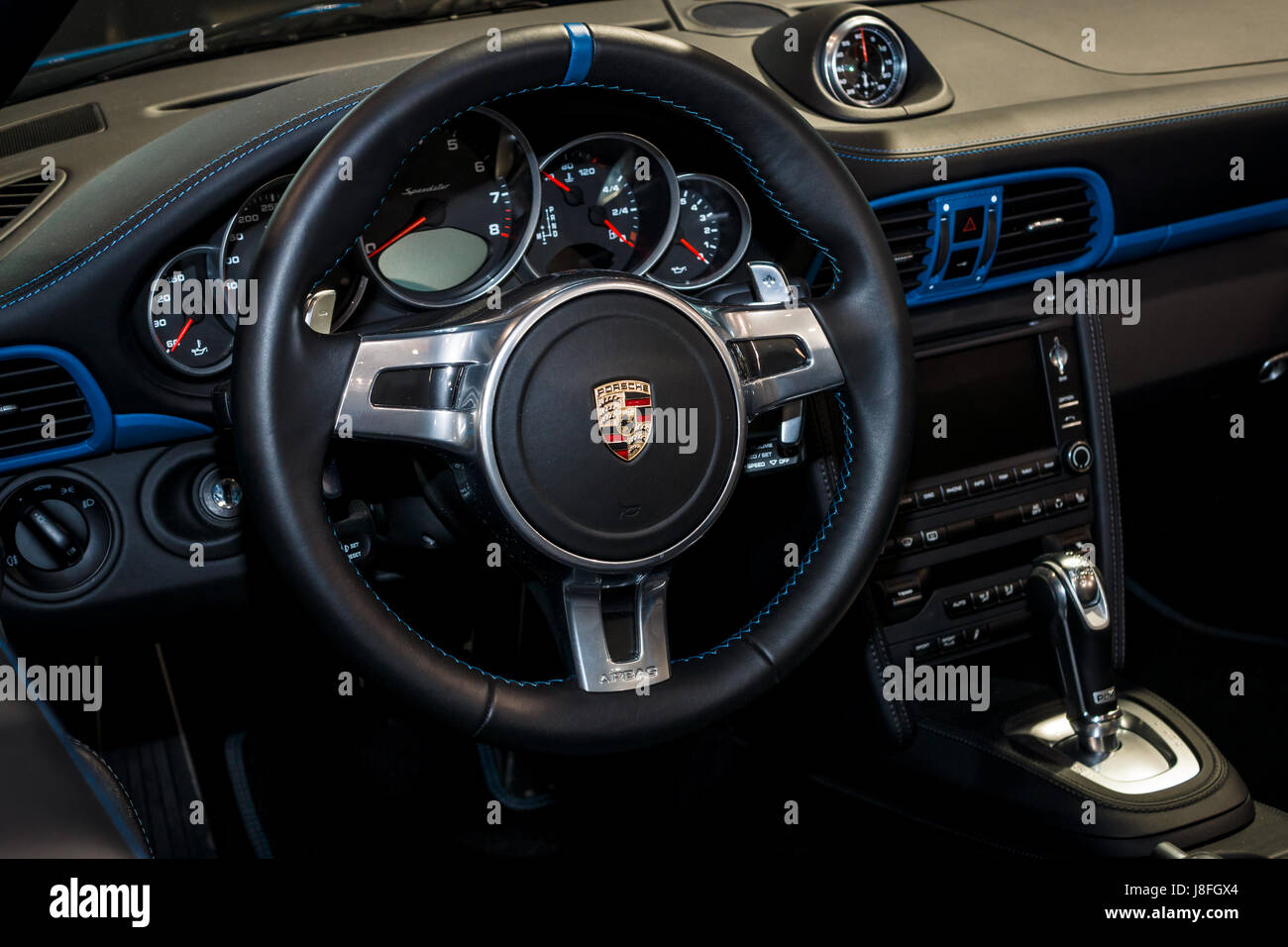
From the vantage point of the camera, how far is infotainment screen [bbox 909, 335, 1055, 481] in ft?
6.50

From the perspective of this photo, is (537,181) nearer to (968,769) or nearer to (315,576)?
(315,576)

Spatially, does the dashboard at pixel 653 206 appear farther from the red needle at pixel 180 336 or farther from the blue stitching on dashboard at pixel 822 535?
the blue stitching on dashboard at pixel 822 535

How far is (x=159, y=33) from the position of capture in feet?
5.69

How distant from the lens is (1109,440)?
2.14m

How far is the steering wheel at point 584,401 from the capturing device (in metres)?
1.13

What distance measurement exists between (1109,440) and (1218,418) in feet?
2.02

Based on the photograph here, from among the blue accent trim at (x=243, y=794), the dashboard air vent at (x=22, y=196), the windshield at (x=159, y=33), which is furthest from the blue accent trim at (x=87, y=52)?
the blue accent trim at (x=243, y=794)

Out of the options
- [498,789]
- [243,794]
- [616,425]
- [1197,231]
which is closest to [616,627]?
[616,425]

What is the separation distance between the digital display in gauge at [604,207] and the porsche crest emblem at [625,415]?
309mm

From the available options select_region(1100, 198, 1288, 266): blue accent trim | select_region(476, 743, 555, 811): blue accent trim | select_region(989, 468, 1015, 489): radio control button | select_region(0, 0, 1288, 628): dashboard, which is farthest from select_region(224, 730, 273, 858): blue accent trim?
select_region(1100, 198, 1288, 266): blue accent trim

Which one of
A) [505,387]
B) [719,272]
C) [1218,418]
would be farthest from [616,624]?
[1218,418]

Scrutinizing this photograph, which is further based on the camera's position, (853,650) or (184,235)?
(853,650)
